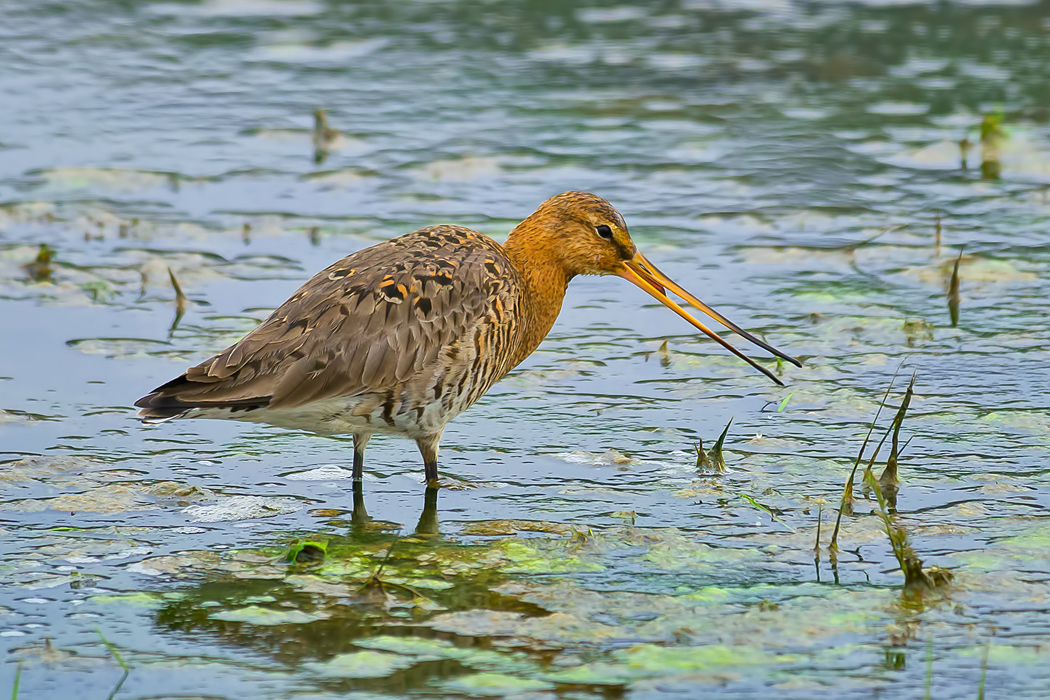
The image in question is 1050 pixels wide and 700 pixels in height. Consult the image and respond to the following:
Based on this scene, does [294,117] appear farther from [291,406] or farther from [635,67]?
[291,406]

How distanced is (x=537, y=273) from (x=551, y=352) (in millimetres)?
1122

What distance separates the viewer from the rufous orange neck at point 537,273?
550cm

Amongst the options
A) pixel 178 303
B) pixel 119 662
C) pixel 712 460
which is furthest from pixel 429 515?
pixel 178 303

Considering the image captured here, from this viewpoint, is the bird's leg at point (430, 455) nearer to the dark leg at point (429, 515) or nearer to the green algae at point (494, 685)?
the dark leg at point (429, 515)

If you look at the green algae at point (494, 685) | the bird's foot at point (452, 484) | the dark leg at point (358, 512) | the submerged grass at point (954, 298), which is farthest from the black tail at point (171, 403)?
the submerged grass at point (954, 298)

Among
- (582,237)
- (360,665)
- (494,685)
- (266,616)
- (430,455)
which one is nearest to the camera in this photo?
(494,685)

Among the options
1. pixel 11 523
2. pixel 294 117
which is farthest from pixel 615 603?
pixel 294 117

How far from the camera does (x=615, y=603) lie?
169 inches

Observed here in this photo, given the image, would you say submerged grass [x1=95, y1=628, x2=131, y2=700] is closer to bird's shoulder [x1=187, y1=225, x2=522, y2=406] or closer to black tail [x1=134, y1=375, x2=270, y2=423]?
black tail [x1=134, y1=375, x2=270, y2=423]

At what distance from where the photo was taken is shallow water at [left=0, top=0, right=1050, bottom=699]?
407 cm

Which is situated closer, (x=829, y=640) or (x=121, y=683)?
(x=121, y=683)

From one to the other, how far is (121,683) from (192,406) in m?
1.19

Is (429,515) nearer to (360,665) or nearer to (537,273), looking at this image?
(537,273)

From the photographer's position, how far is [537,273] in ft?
18.1
